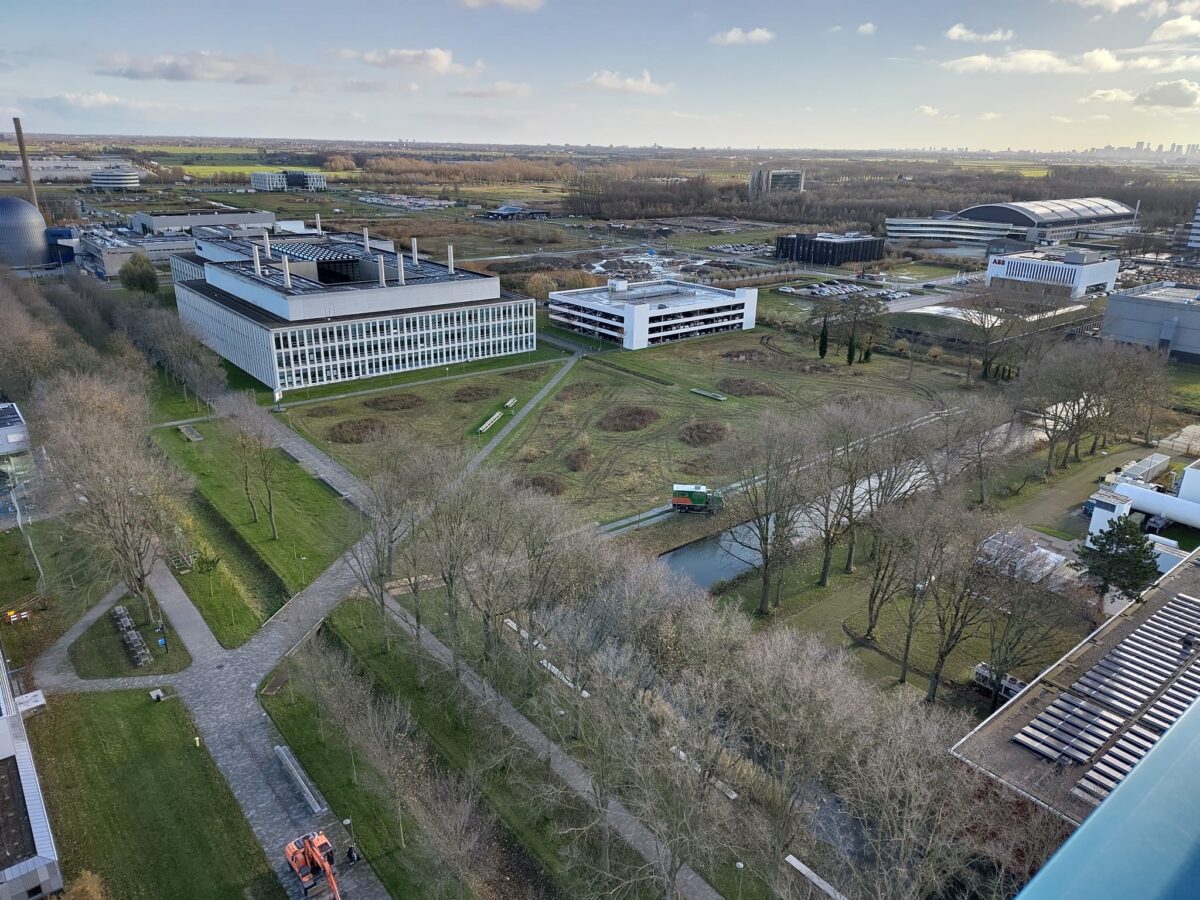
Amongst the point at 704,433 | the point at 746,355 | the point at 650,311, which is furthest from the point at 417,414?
the point at 746,355

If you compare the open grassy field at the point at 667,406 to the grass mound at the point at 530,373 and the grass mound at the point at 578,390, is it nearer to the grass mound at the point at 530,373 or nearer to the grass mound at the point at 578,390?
the grass mound at the point at 578,390

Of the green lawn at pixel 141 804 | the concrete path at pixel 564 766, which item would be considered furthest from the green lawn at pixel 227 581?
the concrete path at pixel 564 766

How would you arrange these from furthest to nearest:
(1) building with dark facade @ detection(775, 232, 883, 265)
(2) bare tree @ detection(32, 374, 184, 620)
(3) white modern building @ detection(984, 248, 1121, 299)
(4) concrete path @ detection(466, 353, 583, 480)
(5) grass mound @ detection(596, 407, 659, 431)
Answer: (1) building with dark facade @ detection(775, 232, 883, 265), (3) white modern building @ detection(984, 248, 1121, 299), (5) grass mound @ detection(596, 407, 659, 431), (4) concrete path @ detection(466, 353, 583, 480), (2) bare tree @ detection(32, 374, 184, 620)

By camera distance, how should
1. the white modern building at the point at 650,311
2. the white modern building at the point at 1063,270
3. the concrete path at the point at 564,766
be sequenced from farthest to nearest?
the white modern building at the point at 1063,270 < the white modern building at the point at 650,311 < the concrete path at the point at 564,766

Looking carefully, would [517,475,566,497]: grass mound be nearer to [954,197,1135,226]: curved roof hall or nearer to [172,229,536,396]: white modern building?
[172,229,536,396]: white modern building

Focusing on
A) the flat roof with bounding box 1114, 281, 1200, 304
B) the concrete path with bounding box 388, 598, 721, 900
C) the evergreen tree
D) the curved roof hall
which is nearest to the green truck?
the concrete path with bounding box 388, 598, 721, 900
